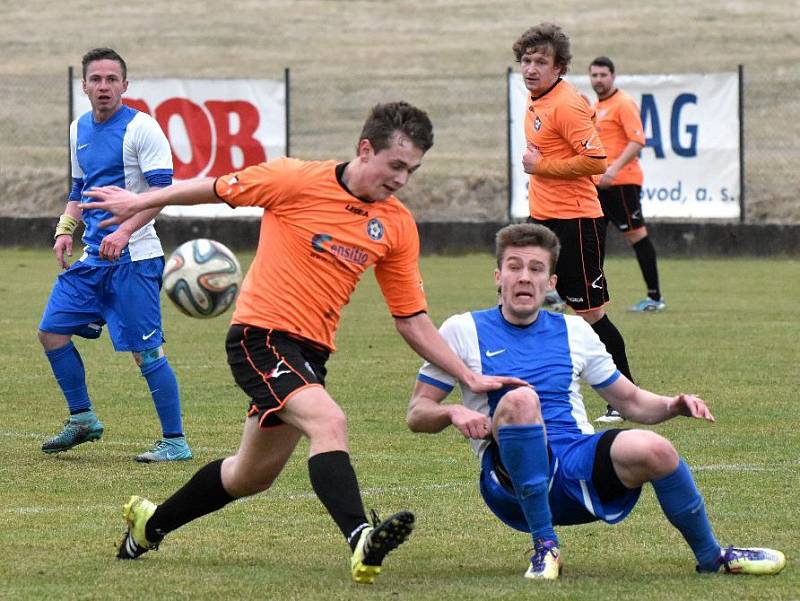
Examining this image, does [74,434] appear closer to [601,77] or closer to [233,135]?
[601,77]

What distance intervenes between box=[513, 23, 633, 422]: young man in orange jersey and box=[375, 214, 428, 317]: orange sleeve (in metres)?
3.48

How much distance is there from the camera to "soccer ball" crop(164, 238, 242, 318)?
7.80 meters

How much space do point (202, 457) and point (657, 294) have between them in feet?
26.1

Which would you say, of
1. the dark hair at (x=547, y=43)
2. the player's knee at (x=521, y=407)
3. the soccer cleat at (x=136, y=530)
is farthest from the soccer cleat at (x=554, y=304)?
the player's knee at (x=521, y=407)

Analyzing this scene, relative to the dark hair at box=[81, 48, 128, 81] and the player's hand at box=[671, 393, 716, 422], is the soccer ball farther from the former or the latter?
the player's hand at box=[671, 393, 716, 422]

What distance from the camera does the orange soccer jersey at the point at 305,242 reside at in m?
5.77

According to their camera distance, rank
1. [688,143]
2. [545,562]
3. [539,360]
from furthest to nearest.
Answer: [688,143]
[539,360]
[545,562]

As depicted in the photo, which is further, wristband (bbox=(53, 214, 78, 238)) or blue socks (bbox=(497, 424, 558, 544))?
wristband (bbox=(53, 214, 78, 238))

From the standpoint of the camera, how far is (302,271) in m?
5.78

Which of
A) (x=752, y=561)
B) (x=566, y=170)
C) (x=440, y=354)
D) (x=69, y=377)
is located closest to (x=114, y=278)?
(x=69, y=377)

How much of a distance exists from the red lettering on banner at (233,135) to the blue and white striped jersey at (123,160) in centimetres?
1330

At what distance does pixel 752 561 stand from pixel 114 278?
3.73 meters

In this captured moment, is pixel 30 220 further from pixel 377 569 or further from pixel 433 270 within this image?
pixel 377 569

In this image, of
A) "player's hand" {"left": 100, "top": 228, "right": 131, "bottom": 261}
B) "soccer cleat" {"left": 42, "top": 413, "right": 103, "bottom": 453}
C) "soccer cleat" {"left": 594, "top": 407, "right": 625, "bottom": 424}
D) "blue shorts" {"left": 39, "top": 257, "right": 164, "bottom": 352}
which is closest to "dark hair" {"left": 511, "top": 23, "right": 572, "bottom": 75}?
"soccer cleat" {"left": 594, "top": 407, "right": 625, "bottom": 424}
